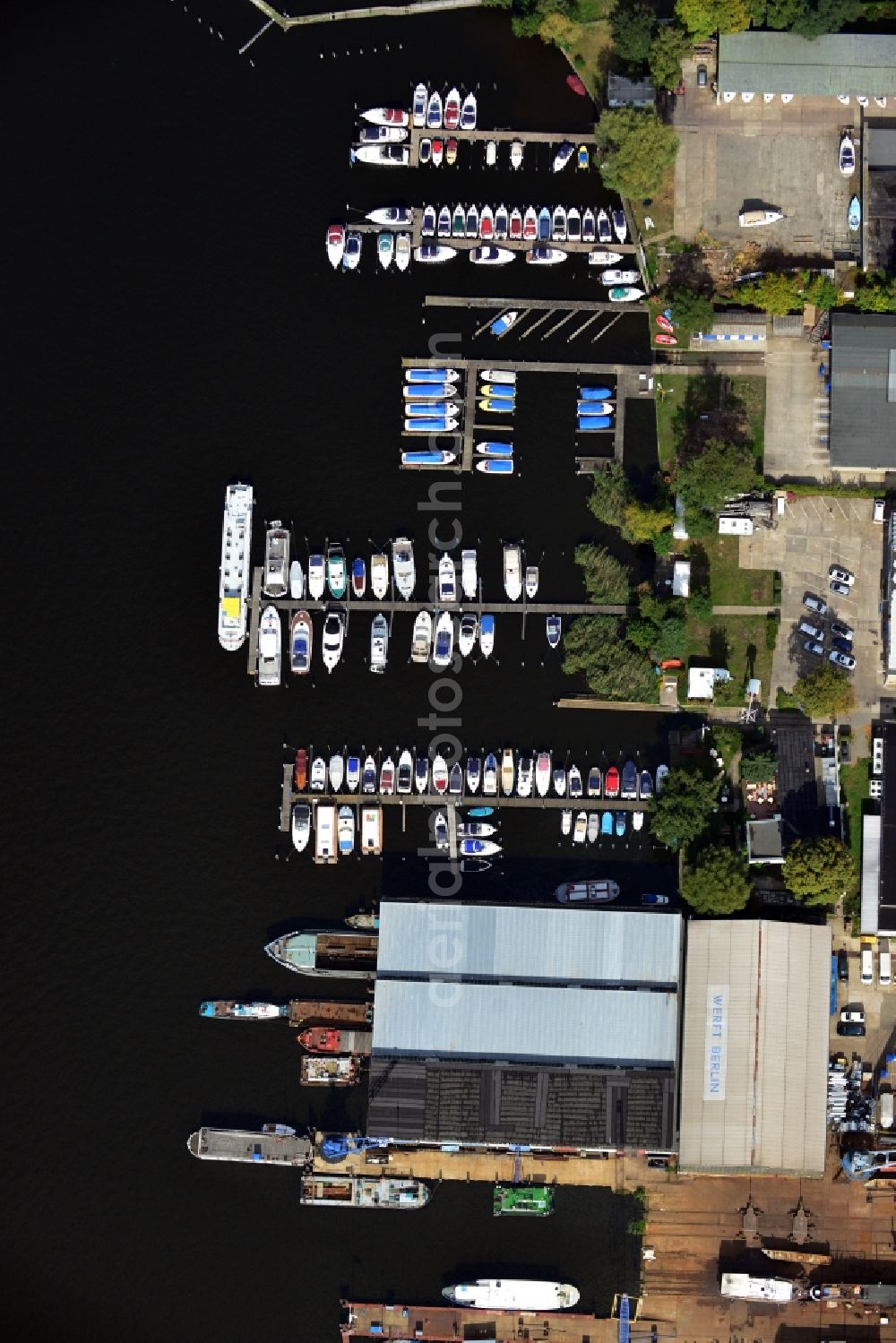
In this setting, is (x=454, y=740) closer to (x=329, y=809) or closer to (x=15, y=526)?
(x=329, y=809)

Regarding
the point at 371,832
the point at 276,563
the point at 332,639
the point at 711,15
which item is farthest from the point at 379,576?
the point at 711,15

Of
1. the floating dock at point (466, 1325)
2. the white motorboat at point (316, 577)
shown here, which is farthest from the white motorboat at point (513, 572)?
the floating dock at point (466, 1325)

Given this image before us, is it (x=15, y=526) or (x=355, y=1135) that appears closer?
(x=355, y=1135)

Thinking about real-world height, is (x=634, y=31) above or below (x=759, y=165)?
above

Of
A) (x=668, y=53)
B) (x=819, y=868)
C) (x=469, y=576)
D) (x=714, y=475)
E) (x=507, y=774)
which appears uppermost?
(x=668, y=53)

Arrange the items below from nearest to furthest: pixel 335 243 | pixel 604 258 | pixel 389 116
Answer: pixel 604 258 < pixel 335 243 < pixel 389 116

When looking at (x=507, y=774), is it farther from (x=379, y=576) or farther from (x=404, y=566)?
(x=379, y=576)

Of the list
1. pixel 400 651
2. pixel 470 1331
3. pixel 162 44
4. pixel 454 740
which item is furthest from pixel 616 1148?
pixel 162 44
